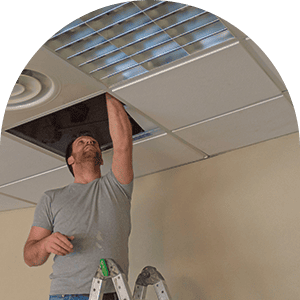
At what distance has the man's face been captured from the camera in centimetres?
134

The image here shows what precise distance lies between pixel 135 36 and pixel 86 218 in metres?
0.60

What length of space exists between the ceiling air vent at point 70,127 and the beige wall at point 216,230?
0.22 metres

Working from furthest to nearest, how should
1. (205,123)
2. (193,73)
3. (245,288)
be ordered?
(205,123) → (245,288) → (193,73)

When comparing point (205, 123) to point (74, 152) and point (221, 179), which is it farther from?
point (74, 152)

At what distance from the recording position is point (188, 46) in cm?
105

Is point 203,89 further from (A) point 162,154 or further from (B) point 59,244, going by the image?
(B) point 59,244

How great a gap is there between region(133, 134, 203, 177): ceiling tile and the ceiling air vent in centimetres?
5

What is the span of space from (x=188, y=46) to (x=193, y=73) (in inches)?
4.3

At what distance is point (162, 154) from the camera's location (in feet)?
4.75

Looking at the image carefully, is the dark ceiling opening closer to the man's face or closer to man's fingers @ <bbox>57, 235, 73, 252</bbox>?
the man's face

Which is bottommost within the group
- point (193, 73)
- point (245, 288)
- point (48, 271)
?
point (245, 288)

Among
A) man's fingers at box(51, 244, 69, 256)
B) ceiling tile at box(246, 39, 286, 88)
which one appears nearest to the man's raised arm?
man's fingers at box(51, 244, 69, 256)

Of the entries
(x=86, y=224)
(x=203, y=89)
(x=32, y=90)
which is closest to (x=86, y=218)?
(x=86, y=224)

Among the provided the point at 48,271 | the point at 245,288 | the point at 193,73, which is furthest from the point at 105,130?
the point at 245,288
